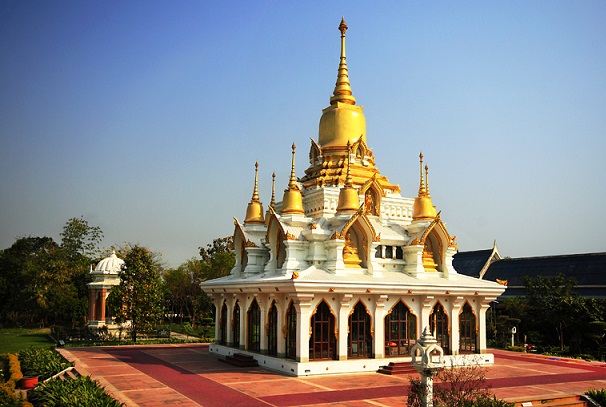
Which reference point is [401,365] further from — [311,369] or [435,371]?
[435,371]

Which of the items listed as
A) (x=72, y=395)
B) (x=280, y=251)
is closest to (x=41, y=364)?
(x=72, y=395)

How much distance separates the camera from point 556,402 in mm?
17562

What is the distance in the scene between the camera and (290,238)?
23656 millimetres

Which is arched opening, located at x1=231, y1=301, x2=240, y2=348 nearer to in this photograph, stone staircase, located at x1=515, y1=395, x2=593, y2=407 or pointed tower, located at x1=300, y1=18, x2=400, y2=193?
pointed tower, located at x1=300, y1=18, x2=400, y2=193

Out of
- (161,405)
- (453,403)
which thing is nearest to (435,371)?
(453,403)

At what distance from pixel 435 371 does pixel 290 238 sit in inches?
426

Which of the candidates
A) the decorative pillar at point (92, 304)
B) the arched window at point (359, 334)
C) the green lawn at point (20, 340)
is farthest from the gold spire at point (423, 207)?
the decorative pillar at point (92, 304)

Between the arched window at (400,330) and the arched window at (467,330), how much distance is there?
2.46 m

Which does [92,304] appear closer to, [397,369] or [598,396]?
[397,369]

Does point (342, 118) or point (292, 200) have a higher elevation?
point (342, 118)

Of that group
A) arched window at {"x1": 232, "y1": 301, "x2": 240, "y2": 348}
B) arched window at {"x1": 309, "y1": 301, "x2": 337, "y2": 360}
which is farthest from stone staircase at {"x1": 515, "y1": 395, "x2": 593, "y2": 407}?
arched window at {"x1": 232, "y1": 301, "x2": 240, "y2": 348}

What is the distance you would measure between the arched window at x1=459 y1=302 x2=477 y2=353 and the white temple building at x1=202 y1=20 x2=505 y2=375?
0.04m

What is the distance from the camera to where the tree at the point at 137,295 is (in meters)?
33.1

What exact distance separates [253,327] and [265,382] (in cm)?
588
